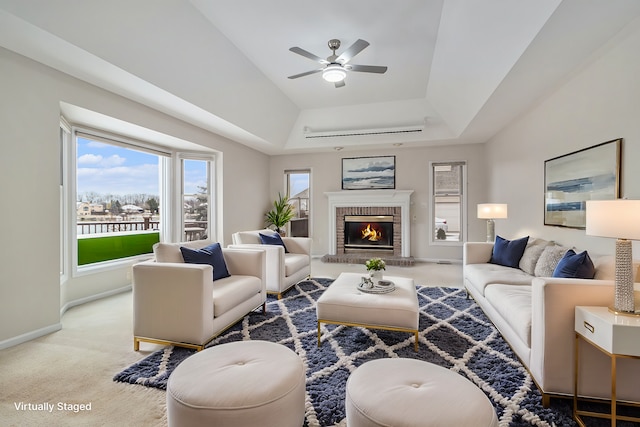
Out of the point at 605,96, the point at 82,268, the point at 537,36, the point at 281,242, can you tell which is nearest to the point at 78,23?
the point at 82,268

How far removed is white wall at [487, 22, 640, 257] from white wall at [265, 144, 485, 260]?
3.29 ft

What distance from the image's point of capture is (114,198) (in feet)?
15.0

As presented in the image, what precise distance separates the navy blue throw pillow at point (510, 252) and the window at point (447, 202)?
284cm

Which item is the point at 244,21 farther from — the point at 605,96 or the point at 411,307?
the point at 605,96

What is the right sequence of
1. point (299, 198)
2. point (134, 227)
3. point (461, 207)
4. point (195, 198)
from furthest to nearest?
point (299, 198) → point (461, 207) → point (195, 198) → point (134, 227)

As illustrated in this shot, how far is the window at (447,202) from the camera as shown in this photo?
21.9ft

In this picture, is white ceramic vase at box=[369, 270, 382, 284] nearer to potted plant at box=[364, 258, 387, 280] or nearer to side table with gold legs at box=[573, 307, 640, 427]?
potted plant at box=[364, 258, 387, 280]

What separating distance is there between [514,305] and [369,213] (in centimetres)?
482

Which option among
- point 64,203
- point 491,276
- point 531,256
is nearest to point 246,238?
point 64,203

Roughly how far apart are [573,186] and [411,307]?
2.41m

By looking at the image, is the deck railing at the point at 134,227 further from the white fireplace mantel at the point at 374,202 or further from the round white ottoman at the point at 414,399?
the round white ottoman at the point at 414,399

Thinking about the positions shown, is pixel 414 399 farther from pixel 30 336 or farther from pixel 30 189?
pixel 30 189

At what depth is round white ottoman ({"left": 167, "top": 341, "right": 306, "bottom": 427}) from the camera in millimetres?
1299

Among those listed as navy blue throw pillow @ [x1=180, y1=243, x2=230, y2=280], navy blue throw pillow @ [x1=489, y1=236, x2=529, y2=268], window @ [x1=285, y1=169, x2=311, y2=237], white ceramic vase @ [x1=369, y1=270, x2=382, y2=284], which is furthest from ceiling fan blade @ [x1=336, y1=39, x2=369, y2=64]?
window @ [x1=285, y1=169, x2=311, y2=237]
